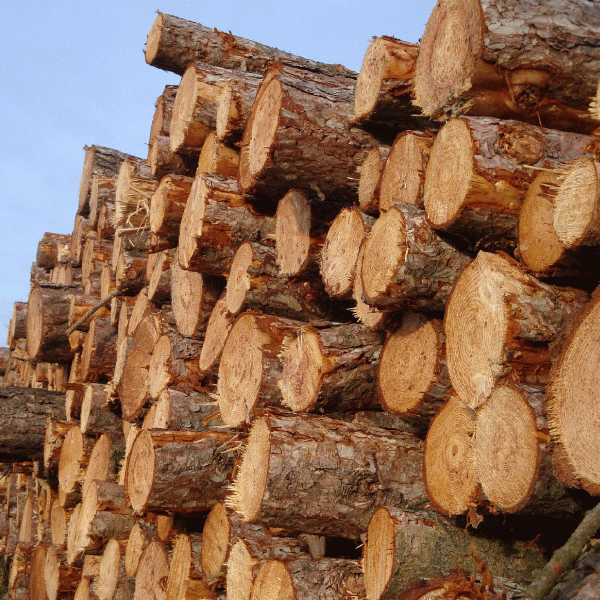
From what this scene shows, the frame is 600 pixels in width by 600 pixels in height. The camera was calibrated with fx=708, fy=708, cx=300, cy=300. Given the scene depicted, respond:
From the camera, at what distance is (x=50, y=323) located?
664 centimetres

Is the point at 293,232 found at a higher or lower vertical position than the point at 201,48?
lower

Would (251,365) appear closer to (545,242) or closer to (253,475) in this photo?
(253,475)

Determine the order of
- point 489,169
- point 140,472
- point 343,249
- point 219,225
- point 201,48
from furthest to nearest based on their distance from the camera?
point 201,48
point 219,225
point 140,472
point 343,249
point 489,169

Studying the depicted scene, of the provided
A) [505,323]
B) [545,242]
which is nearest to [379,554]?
[505,323]

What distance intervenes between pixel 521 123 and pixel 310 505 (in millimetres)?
1522

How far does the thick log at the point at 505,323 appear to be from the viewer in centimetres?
203

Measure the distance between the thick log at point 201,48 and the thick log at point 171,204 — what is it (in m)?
0.92

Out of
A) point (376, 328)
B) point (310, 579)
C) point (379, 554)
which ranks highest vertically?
point (376, 328)

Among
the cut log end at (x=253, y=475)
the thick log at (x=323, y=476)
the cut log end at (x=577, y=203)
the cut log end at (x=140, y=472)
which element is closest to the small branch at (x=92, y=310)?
the cut log end at (x=140, y=472)

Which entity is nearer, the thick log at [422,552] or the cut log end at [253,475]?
the thick log at [422,552]

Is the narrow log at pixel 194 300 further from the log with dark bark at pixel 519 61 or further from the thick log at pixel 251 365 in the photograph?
the log with dark bark at pixel 519 61

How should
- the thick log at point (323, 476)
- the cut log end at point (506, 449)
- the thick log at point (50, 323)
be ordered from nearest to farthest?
the cut log end at point (506, 449) < the thick log at point (323, 476) < the thick log at point (50, 323)

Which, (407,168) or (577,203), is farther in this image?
(407,168)

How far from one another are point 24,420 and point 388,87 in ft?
16.4
